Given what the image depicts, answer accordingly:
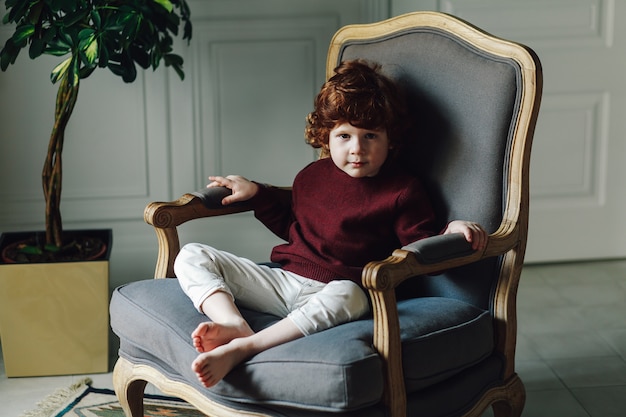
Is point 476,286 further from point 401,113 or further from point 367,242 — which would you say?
point 401,113

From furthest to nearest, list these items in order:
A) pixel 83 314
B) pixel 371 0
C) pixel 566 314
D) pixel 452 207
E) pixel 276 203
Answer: pixel 371 0
pixel 566 314
pixel 83 314
pixel 276 203
pixel 452 207

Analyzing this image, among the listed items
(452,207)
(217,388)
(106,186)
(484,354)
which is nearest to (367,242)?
(452,207)

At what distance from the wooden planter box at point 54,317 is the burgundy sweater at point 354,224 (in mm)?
689

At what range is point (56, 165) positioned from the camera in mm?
2510

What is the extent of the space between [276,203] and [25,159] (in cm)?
130

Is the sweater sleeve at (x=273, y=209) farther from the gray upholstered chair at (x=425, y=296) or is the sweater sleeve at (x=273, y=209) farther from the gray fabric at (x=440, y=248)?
the gray fabric at (x=440, y=248)

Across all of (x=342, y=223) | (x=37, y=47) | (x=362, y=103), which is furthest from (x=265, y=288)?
(x=37, y=47)

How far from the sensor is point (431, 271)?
5.57 feet

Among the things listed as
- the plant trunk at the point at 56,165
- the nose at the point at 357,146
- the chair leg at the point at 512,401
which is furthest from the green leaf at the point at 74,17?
the chair leg at the point at 512,401

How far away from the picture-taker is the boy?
1.82 m

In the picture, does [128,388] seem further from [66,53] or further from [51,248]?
[66,53]

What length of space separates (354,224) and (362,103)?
0.88 feet

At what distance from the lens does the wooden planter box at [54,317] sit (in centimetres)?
243

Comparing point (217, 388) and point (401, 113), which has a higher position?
point (401, 113)
